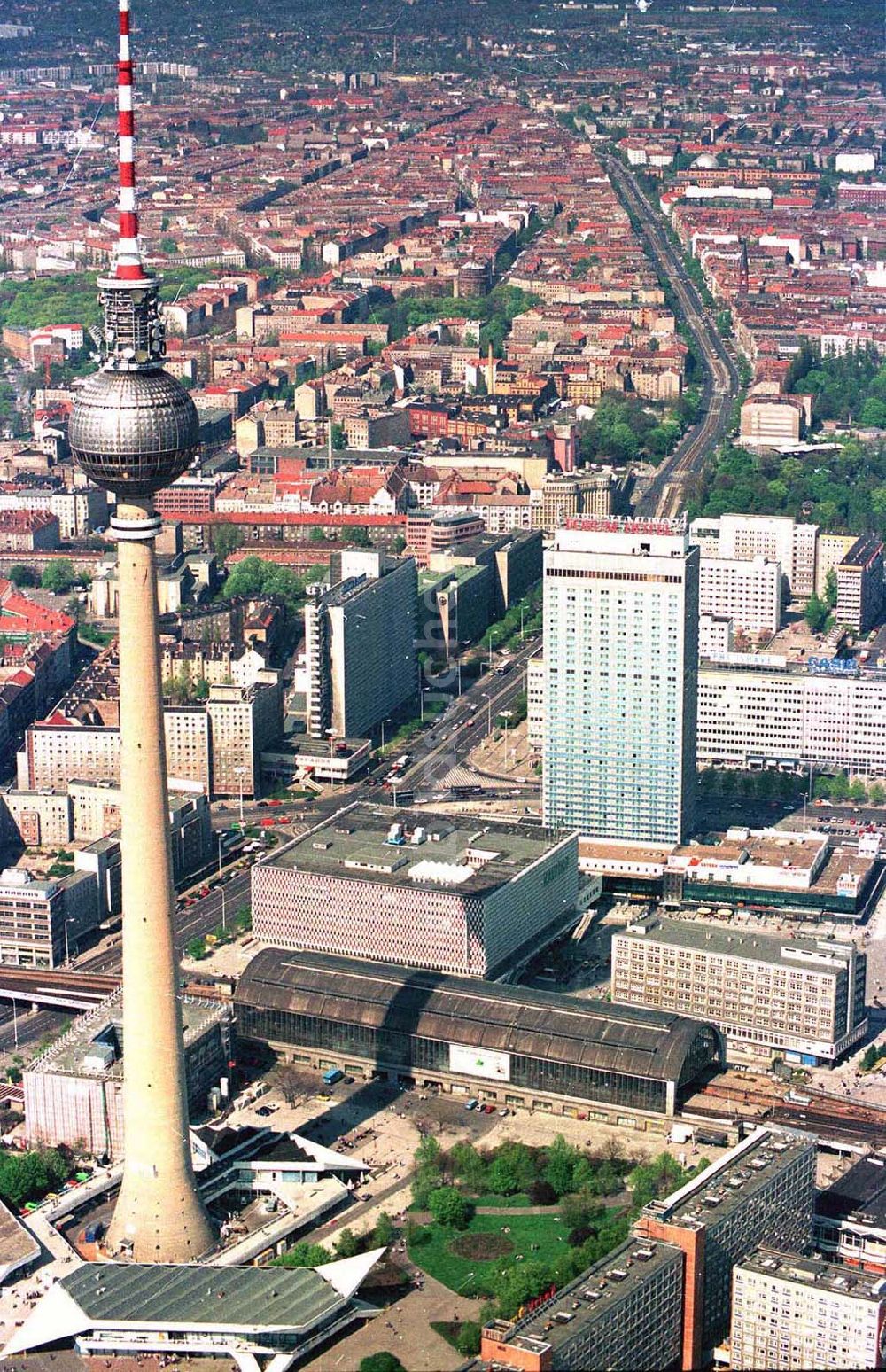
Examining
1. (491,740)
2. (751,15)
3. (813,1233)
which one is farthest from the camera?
(751,15)

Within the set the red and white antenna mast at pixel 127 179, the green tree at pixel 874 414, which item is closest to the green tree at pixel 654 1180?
the red and white antenna mast at pixel 127 179

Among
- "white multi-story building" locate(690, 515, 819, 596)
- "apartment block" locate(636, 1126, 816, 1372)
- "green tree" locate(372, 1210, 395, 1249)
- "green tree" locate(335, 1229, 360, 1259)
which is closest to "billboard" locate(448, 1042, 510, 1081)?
"green tree" locate(372, 1210, 395, 1249)

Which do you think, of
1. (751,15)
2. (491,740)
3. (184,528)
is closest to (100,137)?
(751,15)

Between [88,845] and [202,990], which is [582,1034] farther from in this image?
[88,845]

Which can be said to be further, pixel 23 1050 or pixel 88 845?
pixel 88 845

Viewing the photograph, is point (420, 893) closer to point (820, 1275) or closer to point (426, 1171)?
point (426, 1171)
